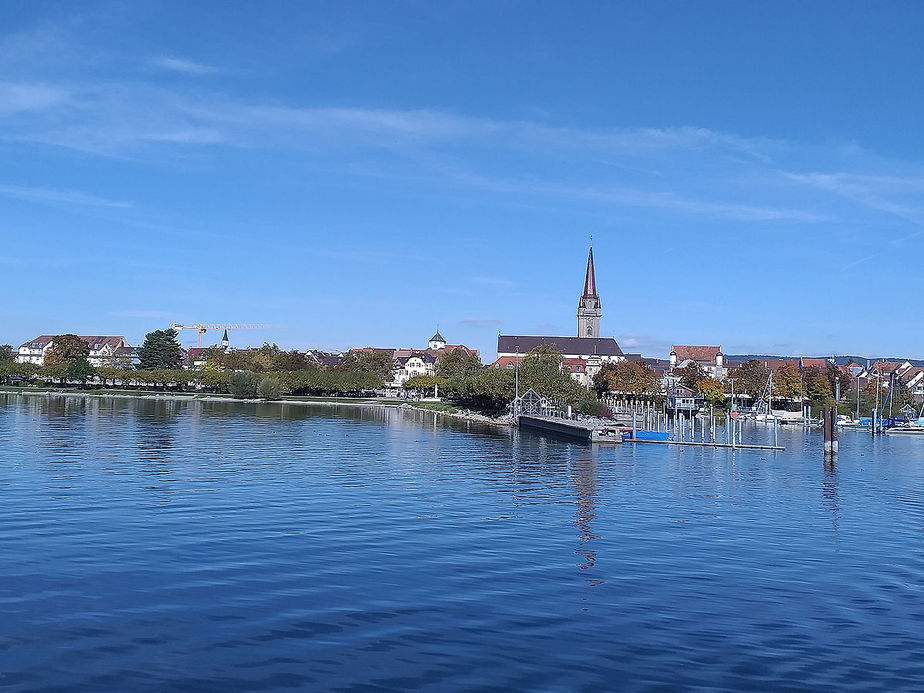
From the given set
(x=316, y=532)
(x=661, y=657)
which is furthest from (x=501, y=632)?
(x=316, y=532)

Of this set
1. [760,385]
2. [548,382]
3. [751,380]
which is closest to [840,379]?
[760,385]

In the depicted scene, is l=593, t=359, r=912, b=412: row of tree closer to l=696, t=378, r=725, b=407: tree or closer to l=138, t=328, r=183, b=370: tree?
l=696, t=378, r=725, b=407: tree

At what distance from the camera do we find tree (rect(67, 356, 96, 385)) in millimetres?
155000

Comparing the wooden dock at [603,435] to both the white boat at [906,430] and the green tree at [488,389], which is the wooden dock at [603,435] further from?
the white boat at [906,430]

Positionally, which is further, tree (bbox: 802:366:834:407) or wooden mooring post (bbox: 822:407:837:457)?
tree (bbox: 802:366:834:407)

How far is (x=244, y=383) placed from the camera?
139375 mm

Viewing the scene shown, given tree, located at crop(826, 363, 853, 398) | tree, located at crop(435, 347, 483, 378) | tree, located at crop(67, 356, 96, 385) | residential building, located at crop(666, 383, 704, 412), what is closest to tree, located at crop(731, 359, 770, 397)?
tree, located at crop(826, 363, 853, 398)

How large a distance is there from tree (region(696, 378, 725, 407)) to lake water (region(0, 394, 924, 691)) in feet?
348

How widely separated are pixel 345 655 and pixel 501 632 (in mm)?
2953

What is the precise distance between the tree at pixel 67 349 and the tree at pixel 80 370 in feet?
42.8

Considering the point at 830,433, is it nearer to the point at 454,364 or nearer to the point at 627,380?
the point at 627,380

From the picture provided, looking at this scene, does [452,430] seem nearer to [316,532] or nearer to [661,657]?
[316,532]

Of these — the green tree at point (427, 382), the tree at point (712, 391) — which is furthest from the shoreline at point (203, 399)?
the tree at point (712, 391)

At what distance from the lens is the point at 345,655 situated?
45.8 ft
